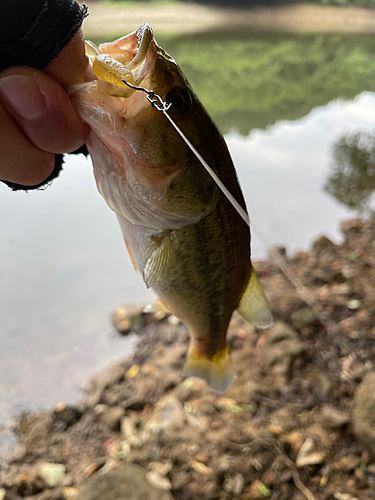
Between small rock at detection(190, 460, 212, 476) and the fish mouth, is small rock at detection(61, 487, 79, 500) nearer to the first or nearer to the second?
small rock at detection(190, 460, 212, 476)

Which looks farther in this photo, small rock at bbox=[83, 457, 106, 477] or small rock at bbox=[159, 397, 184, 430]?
small rock at bbox=[159, 397, 184, 430]

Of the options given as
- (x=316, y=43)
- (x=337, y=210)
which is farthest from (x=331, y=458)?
(x=316, y=43)

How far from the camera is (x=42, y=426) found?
2684 millimetres

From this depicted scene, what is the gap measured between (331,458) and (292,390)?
0.50 metres

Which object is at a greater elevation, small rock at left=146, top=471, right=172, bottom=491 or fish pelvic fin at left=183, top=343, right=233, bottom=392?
fish pelvic fin at left=183, top=343, right=233, bottom=392

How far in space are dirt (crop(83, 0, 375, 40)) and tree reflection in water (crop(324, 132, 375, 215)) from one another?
8.17 metres

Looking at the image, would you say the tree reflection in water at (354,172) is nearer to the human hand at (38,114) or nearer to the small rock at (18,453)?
the small rock at (18,453)

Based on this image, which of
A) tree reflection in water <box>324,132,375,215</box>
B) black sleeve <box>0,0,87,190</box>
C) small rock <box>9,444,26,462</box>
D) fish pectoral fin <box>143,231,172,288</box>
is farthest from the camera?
tree reflection in water <box>324,132,375,215</box>

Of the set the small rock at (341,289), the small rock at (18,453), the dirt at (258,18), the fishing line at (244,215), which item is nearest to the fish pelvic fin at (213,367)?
the fishing line at (244,215)

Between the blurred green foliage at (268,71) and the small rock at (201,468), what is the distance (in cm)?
811

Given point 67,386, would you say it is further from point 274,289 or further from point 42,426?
point 274,289

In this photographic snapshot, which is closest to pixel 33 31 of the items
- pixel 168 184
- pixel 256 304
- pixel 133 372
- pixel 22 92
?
pixel 22 92

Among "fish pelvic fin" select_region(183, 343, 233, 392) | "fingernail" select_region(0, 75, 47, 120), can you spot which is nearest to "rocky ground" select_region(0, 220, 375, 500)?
"fish pelvic fin" select_region(183, 343, 233, 392)

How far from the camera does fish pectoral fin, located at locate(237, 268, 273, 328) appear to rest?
1289 millimetres
